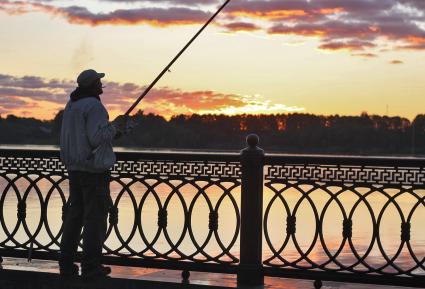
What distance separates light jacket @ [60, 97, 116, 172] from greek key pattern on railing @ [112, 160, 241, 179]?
792 mm

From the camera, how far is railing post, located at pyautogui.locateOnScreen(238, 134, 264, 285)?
6809 mm

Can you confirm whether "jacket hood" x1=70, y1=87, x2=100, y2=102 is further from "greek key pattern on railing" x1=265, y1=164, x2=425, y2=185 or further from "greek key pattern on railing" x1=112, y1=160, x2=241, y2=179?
"greek key pattern on railing" x1=265, y1=164, x2=425, y2=185

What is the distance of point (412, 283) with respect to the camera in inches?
260

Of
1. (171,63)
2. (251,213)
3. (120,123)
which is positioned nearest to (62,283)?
(120,123)

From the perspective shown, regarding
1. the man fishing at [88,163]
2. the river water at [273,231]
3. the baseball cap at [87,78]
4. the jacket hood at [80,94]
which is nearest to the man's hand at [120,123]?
the man fishing at [88,163]

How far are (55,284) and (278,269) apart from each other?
203 centimetres

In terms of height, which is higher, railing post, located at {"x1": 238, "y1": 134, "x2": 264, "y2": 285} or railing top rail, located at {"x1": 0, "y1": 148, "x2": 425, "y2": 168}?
→ railing top rail, located at {"x1": 0, "y1": 148, "x2": 425, "y2": 168}

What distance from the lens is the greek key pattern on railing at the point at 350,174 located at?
6.61 m

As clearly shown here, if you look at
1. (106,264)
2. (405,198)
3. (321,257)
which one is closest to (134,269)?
(106,264)

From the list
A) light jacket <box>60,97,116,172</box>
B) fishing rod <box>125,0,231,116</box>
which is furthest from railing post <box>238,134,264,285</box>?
light jacket <box>60,97,116,172</box>

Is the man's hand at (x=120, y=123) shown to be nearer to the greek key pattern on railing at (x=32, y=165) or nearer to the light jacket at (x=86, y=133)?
the light jacket at (x=86, y=133)

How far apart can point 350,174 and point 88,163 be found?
7.50ft

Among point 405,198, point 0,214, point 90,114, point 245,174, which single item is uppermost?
point 90,114

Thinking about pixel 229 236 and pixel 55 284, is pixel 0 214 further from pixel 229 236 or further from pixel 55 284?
pixel 229 236
